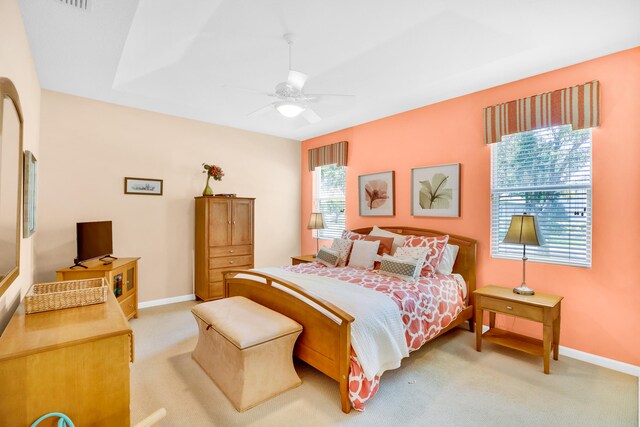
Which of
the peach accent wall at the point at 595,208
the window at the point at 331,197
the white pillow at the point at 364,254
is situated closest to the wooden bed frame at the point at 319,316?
the peach accent wall at the point at 595,208

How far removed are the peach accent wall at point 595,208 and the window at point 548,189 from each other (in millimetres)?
76

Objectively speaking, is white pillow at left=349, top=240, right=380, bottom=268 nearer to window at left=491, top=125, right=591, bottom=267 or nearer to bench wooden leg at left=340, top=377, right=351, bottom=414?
window at left=491, top=125, right=591, bottom=267

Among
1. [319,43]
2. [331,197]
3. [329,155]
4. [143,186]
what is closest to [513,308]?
[319,43]

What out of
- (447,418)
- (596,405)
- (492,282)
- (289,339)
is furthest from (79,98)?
(596,405)

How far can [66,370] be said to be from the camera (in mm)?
1388

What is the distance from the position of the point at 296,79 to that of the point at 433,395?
2693 mm

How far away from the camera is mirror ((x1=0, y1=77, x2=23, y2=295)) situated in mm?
1498

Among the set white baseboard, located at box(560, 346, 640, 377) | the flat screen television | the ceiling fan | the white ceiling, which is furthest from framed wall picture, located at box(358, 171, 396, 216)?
A: the flat screen television

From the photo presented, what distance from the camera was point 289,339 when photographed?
232 centimetres

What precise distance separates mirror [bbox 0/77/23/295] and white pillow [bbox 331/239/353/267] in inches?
117

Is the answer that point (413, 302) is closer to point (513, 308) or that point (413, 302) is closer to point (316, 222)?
point (513, 308)

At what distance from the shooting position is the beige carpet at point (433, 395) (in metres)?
2.04

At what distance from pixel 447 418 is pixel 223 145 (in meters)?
4.55

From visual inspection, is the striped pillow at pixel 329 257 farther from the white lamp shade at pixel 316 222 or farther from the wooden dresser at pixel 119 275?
the wooden dresser at pixel 119 275
